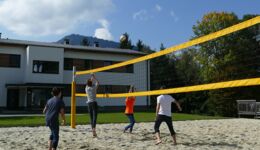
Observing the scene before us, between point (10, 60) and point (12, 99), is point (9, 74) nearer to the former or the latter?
point (10, 60)

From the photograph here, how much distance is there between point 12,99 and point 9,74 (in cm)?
216

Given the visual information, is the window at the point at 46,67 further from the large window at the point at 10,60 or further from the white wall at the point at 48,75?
the large window at the point at 10,60

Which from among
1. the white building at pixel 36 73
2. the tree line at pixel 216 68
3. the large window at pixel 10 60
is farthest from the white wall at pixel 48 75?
the tree line at pixel 216 68

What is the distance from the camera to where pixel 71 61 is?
32938 millimetres

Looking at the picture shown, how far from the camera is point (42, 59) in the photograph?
30.6m

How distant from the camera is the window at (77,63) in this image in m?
32.8

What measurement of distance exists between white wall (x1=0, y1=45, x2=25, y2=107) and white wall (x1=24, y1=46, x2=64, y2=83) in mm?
757

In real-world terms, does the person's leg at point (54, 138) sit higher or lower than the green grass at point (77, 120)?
higher

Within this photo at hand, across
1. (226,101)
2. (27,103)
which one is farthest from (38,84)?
(226,101)

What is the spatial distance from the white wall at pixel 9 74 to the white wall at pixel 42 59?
2.48 ft

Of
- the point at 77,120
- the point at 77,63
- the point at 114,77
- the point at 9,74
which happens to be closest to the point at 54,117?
the point at 77,120

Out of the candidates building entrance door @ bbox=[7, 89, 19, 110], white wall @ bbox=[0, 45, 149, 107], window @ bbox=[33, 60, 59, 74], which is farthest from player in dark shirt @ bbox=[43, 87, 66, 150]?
building entrance door @ bbox=[7, 89, 19, 110]

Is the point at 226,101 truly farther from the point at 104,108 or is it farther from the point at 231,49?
the point at 104,108

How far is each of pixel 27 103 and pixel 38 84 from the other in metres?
1.89
